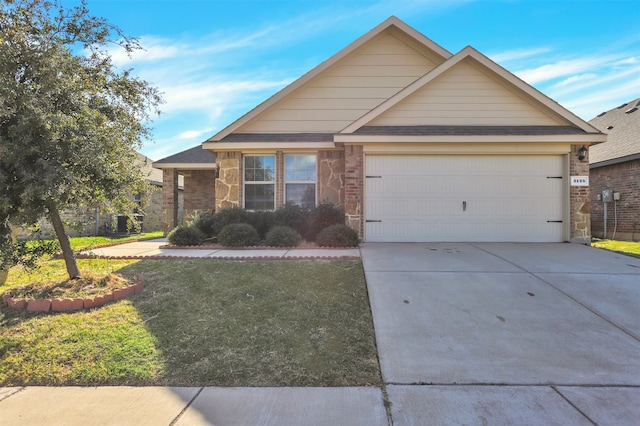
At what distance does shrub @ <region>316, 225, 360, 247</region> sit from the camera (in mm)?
8875

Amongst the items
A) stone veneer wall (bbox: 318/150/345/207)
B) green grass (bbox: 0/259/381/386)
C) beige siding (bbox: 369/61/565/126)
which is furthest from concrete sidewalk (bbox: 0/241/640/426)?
beige siding (bbox: 369/61/565/126)

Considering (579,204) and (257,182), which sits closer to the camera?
(579,204)

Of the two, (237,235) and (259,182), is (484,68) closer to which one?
(259,182)

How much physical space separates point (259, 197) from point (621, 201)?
1323cm

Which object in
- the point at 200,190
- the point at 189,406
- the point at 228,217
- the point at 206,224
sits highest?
the point at 200,190

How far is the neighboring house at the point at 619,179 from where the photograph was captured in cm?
1252

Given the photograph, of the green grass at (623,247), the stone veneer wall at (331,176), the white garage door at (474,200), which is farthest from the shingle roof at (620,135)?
the stone veneer wall at (331,176)

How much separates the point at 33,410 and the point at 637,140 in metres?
17.9

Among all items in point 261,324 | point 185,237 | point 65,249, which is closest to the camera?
point 261,324

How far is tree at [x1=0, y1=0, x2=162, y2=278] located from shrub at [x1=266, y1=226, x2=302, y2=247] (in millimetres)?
3755

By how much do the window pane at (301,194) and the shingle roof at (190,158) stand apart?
478cm

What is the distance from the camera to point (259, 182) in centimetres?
1138

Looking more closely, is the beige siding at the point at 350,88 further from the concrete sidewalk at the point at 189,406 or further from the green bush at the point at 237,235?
the concrete sidewalk at the point at 189,406

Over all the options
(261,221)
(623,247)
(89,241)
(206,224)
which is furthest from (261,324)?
(623,247)
